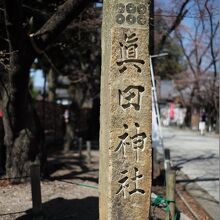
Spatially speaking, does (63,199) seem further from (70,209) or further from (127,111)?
(127,111)

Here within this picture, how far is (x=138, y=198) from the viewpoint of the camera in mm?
5734

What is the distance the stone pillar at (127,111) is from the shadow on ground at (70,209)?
86.2 inches

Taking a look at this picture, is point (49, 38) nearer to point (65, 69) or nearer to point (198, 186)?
point (198, 186)

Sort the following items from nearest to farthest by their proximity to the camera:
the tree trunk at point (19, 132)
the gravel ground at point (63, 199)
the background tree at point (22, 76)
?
the gravel ground at point (63, 199)
the background tree at point (22, 76)
the tree trunk at point (19, 132)

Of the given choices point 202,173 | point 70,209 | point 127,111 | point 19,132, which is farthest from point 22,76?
point 202,173

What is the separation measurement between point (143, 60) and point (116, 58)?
1.09 feet

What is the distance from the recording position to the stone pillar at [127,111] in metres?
5.61

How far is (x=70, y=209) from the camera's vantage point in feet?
27.7

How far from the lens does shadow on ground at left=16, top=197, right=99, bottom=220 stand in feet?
25.7

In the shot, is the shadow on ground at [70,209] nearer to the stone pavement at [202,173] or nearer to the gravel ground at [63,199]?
the gravel ground at [63,199]

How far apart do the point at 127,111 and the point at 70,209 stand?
3.37 m

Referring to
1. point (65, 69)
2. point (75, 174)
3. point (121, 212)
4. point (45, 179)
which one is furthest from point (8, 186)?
point (65, 69)

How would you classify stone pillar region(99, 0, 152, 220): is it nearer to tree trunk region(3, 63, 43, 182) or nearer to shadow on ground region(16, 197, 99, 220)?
shadow on ground region(16, 197, 99, 220)

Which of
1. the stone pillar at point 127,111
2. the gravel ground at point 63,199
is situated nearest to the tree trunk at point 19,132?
the gravel ground at point 63,199
